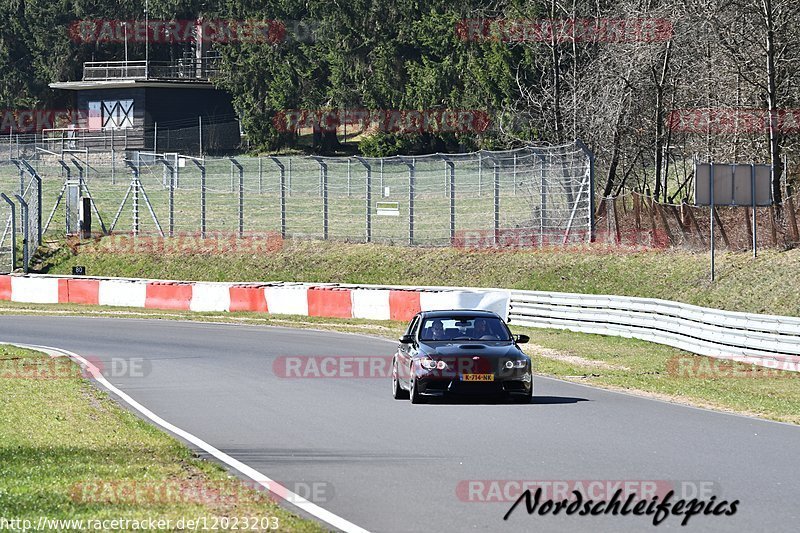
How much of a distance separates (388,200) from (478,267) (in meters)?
4.63

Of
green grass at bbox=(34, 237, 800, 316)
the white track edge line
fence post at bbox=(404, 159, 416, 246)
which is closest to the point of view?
the white track edge line

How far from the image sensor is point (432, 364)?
17531 mm

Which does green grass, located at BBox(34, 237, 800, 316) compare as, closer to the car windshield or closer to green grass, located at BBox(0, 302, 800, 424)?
green grass, located at BBox(0, 302, 800, 424)

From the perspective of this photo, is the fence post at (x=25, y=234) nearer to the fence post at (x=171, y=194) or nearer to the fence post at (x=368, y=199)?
the fence post at (x=171, y=194)

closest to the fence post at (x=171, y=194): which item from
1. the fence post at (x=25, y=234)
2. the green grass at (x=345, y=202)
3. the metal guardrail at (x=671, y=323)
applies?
the green grass at (x=345, y=202)

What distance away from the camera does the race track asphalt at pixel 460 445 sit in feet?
32.6

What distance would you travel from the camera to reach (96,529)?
29.2 feet

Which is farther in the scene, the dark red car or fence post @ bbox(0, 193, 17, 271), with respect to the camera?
fence post @ bbox(0, 193, 17, 271)

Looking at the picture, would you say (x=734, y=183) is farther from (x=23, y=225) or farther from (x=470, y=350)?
(x=23, y=225)

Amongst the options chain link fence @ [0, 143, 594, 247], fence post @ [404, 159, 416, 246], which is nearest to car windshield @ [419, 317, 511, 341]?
chain link fence @ [0, 143, 594, 247]

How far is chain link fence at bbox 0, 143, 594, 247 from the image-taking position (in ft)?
129

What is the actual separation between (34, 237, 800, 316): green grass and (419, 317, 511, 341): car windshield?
41.0ft

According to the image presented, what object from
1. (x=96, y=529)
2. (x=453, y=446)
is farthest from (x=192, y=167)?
(x=96, y=529)

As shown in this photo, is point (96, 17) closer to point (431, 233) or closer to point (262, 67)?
point (262, 67)
